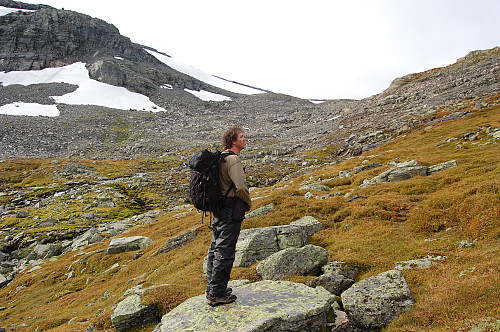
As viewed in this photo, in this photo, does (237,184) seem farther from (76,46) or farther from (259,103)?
(76,46)

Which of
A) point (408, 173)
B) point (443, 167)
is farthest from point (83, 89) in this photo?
point (443, 167)

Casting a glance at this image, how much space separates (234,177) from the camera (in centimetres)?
706

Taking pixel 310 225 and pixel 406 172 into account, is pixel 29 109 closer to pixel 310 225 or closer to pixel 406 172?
pixel 310 225

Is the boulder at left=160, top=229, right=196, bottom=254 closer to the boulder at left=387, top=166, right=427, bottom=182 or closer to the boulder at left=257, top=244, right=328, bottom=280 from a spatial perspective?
the boulder at left=257, top=244, right=328, bottom=280

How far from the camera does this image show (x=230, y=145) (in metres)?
7.69

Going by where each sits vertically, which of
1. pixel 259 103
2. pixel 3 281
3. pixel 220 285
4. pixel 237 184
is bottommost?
pixel 3 281

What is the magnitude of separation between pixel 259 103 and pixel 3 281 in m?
151

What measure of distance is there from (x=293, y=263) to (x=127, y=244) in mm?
17465

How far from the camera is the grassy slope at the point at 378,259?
7074mm

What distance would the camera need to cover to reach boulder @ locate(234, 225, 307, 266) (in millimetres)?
12516

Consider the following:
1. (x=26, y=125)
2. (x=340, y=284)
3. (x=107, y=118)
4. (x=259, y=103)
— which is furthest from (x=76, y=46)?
(x=340, y=284)

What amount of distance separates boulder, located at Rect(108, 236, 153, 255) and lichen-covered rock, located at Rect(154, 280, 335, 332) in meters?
16.5

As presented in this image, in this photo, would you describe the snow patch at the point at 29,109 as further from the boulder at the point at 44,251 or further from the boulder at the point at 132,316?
the boulder at the point at 132,316

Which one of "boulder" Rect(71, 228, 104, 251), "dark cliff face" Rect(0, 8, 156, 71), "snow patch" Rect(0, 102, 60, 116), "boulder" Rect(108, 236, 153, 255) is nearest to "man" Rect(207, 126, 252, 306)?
"boulder" Rect(108, 236, 153, 255)
